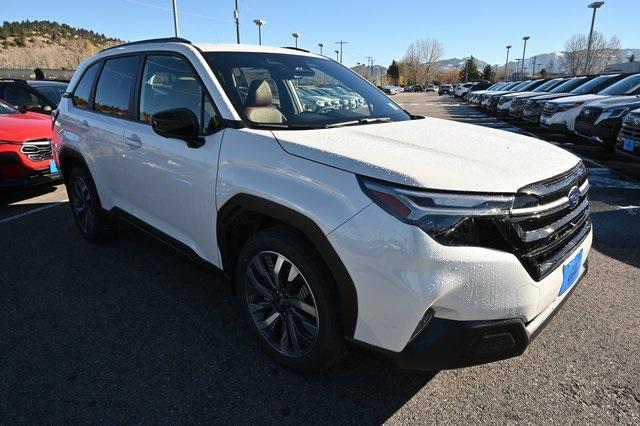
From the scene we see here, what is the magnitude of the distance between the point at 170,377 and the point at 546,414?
1947 millimetres

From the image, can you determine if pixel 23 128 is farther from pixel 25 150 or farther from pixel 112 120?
pixel 112 120

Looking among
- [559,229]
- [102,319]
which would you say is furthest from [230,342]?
[559,229]

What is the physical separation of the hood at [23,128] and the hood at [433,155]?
5279 mm

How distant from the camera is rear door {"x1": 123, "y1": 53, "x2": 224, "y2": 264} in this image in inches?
107

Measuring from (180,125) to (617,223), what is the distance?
4.75m

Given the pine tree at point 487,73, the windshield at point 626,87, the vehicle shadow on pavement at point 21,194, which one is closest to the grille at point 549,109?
the windshield at point 626,87

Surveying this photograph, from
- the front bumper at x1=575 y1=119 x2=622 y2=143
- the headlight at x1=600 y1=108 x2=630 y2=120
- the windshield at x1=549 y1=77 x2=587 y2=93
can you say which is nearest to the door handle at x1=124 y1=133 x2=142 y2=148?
the front bumper at x1=575 y1=119 x2=622 y2=143

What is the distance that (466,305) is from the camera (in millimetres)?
1840

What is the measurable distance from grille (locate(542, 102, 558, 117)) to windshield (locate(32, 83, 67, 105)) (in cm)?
1144

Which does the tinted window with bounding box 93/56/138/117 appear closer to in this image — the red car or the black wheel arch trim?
the black wheel arch trim

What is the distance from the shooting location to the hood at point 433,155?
6.29ft

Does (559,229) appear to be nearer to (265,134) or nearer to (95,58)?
(265,134)

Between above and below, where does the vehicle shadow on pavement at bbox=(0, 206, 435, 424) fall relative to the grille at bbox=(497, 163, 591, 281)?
below

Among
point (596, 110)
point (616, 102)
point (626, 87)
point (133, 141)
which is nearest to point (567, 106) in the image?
point (626, 87)
